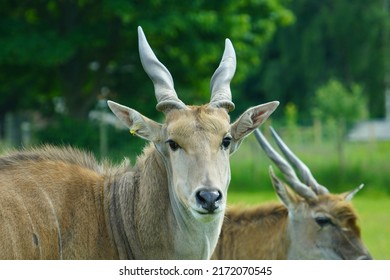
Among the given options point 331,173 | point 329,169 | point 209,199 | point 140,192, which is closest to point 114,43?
point 329,169

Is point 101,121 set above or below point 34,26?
below

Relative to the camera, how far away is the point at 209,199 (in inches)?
256

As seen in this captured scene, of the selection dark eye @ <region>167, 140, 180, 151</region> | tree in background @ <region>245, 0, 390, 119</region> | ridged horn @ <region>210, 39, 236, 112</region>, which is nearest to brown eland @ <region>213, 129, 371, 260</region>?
ridged horn @ <region>210, 39, 236, 112</region>

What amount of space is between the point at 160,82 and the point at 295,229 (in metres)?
2.78

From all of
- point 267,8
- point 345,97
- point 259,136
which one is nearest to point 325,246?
point 259,136

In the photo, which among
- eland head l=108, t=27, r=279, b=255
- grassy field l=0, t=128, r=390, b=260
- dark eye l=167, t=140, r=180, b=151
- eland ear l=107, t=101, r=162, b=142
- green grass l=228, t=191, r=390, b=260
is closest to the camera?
eland head l=108, t=27, r=279, b=255

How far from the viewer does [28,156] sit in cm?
732

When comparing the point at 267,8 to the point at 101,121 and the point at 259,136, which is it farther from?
the point at 259,136

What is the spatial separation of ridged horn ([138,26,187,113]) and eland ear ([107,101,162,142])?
0.17m

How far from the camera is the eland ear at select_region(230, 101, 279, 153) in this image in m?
7.20

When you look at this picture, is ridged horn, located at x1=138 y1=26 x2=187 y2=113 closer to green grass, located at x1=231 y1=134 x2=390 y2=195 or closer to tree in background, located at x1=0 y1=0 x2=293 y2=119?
green grass, located at x1=231 y1=134 x2=390 y2=195

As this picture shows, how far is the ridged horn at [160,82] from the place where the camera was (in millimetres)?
7191

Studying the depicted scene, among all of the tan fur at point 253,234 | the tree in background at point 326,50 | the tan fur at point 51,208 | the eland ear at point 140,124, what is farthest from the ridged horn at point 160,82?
the tree in background at point 326,50

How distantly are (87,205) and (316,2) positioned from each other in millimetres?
45691
